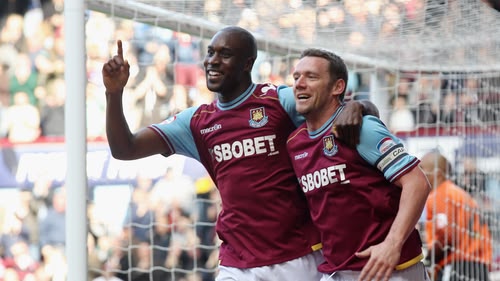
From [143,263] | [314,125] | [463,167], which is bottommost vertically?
[143,263]

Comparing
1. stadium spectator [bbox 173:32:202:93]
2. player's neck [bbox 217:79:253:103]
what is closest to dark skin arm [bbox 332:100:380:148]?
player's neck [bbox 217:79:253:103]

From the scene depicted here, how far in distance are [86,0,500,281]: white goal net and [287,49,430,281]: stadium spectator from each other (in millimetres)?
1942

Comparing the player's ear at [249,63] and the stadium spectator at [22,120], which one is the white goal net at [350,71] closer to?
the player's ear at [249,63]

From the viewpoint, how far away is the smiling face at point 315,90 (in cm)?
369

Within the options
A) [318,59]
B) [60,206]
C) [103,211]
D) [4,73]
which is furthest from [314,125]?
[4,73]

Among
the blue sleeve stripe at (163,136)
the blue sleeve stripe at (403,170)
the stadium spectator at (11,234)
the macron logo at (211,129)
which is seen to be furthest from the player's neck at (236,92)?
the stadium spectator at (11,234)

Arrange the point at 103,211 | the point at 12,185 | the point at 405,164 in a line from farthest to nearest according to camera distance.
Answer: the point at 12,185, the point at 103,211, the point at 405,164

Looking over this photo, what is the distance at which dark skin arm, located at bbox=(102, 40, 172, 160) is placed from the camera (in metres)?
3.91

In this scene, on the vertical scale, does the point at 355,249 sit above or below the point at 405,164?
below

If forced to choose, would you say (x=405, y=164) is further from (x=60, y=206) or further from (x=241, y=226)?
(x=60, y=206)

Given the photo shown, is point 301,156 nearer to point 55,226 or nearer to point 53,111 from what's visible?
point 55,226

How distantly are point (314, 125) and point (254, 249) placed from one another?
554mm

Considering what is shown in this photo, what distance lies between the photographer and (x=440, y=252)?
6945mm

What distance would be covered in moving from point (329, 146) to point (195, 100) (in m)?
3.97
